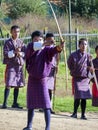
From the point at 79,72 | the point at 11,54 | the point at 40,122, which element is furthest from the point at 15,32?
the point at 40,122

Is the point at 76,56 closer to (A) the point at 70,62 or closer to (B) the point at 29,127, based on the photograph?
(A) the point at 70,62

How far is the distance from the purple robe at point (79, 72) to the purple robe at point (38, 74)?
7.71 ft

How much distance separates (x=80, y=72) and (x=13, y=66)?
1428 mm

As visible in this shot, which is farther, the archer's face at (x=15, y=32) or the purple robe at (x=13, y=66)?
the purple robe at (x=13, y=66)

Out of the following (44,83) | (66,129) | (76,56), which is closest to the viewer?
(44,83)

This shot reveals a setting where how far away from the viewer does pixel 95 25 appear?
115 feet

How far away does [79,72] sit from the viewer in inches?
414

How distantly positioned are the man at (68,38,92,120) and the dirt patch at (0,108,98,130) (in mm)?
427

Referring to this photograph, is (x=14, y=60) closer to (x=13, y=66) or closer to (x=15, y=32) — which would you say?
(x=13, y=66)

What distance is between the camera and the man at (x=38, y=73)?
808 cm

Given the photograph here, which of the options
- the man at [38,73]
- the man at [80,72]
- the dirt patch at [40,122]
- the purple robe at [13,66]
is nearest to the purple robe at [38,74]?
the man at [38,73]

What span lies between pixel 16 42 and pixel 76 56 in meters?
1.27

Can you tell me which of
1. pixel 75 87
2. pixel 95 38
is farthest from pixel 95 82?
pixel 95 38

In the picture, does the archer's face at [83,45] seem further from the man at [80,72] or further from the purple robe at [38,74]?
the purple robe at [38,74]
